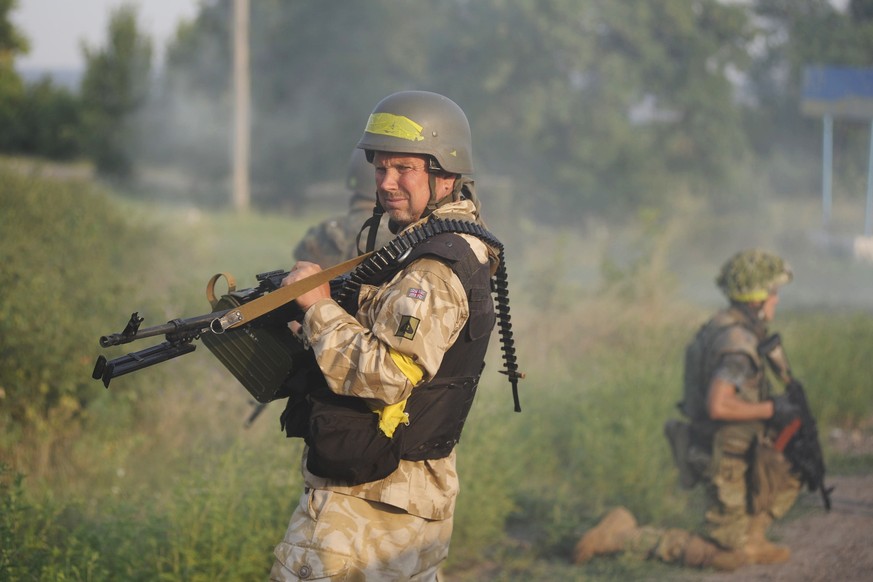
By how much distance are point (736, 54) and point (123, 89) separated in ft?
53.5

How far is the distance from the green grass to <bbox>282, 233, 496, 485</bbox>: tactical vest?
55.8 inches

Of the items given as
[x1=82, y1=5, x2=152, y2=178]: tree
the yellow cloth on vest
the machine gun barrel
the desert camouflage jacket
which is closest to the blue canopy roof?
[x1=82, y1=5, x2=152, y2=178]: tree

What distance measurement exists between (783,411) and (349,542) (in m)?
3.44

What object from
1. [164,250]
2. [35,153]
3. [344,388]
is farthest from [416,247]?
[35,153]

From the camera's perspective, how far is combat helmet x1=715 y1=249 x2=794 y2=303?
604 centimetres

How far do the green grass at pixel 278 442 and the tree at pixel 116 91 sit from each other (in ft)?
58.8

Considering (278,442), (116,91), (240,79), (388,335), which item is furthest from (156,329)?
(116,91)

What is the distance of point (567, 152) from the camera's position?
2042cm

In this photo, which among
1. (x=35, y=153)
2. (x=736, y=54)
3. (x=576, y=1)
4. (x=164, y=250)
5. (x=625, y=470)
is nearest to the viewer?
(x=625, y=470)

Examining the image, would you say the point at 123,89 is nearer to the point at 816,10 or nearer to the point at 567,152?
the point at 567,152

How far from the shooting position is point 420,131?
3566 millimetres

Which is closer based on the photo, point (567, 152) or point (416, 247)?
point (416, 247)

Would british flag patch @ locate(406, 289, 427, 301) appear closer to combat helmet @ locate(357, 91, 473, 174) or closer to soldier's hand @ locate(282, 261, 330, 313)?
soldier's hand @ locate(282, 261, 330, 313)

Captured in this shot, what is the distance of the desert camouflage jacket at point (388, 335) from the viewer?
3164mm
